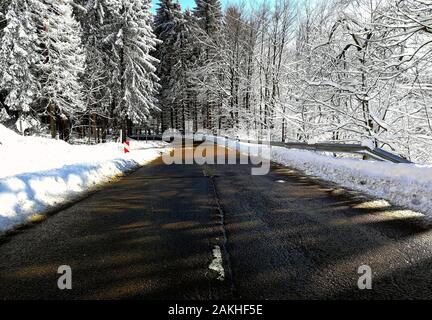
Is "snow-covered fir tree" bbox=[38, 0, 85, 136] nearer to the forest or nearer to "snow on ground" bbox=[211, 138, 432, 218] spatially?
the forest

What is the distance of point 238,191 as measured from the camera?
26.3ft

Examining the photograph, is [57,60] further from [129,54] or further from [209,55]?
[209,55]

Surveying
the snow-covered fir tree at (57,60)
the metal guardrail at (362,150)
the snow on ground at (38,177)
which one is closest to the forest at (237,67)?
the snow-covered fir tree at (57,60)

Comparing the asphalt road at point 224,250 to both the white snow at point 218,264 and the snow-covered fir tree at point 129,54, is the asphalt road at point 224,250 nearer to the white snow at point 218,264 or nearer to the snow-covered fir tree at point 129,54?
the white snow at point 218,264

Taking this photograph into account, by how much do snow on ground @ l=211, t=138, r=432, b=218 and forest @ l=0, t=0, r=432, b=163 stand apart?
7.91 feet

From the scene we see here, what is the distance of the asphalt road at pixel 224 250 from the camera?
3.11m

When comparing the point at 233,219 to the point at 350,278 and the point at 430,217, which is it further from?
the point at 430,217

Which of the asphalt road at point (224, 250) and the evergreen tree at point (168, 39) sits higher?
the evergreen tree at point (168, 39)

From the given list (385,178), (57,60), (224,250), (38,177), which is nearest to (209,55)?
(57,60)

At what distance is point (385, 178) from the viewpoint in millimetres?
7348

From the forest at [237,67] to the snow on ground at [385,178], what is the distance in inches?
94.9

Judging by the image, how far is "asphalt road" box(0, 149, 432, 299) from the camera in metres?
3.11
